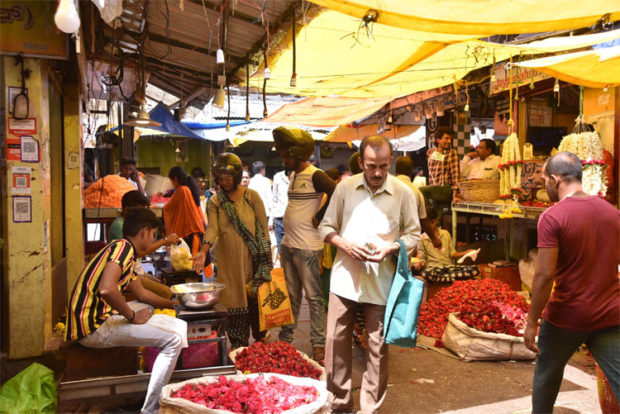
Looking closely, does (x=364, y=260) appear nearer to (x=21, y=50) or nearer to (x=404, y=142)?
(x=21, y=50)

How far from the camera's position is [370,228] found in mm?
3590

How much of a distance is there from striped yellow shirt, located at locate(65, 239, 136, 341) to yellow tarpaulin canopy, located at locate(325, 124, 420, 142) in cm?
1035

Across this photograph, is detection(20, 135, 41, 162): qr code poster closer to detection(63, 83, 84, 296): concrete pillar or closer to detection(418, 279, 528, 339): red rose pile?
detection(63, 83, 84, 296): concrete pillar

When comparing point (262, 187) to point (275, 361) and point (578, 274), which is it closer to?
point (275, 361)

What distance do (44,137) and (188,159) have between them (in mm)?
17659

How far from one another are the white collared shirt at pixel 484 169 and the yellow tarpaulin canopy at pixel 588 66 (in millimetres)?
2184

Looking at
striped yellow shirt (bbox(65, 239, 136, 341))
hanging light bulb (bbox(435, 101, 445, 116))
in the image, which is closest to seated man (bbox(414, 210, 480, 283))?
hanging light bulb (bbox(435, 101, 445, 116))

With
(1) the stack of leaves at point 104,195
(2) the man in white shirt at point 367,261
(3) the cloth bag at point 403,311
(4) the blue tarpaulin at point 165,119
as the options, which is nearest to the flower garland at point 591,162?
(2) the man in white shirt at point 367,261

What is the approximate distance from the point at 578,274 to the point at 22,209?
460 centimetres

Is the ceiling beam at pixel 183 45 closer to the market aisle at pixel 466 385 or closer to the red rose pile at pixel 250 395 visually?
the market aisle at pixel 466 385

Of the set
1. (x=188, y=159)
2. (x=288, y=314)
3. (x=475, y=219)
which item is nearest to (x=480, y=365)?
(x=288, y=314)

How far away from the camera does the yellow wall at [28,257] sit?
437 centimetres

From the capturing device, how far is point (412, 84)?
A: 311 inches

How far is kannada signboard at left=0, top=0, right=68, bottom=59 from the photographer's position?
14.2 feet
